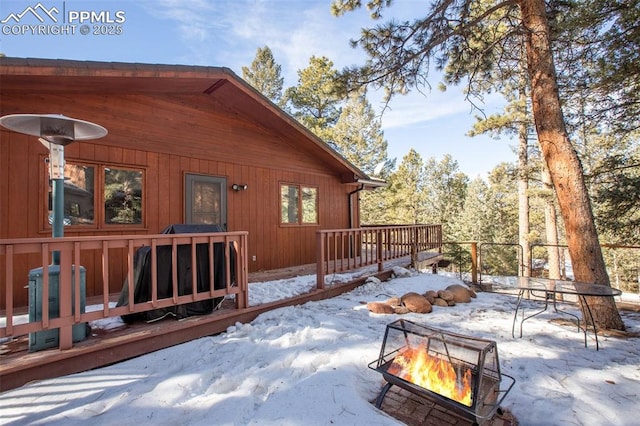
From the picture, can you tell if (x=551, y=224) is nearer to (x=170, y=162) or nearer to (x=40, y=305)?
(x=170, y=162)

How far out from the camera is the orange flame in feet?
6.37

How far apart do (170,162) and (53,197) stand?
2.75 m

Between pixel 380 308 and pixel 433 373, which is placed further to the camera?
pixel 380 308

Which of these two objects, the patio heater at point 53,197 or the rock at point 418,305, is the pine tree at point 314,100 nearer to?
the rock at point 418,305

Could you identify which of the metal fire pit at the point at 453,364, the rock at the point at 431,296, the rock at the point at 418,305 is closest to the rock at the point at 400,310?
the rock at the point at 418,305

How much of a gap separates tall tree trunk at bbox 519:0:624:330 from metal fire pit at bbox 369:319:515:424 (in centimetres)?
277

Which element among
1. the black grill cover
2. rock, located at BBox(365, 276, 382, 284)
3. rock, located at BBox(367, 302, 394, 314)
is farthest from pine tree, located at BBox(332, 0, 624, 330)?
the black grill cover

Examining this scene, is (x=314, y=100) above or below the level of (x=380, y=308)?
above

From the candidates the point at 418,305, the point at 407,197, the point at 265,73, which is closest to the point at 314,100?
the point at 265,73

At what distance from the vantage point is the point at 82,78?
13.1ft

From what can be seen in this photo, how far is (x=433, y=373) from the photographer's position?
211cm

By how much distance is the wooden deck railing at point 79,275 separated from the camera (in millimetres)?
2312

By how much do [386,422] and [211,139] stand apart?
216 inches

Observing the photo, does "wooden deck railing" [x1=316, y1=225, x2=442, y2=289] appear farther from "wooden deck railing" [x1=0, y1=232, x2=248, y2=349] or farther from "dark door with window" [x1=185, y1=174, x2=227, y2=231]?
"dark door with window" [x1=185, y1=174, x2=227, y2=231]
